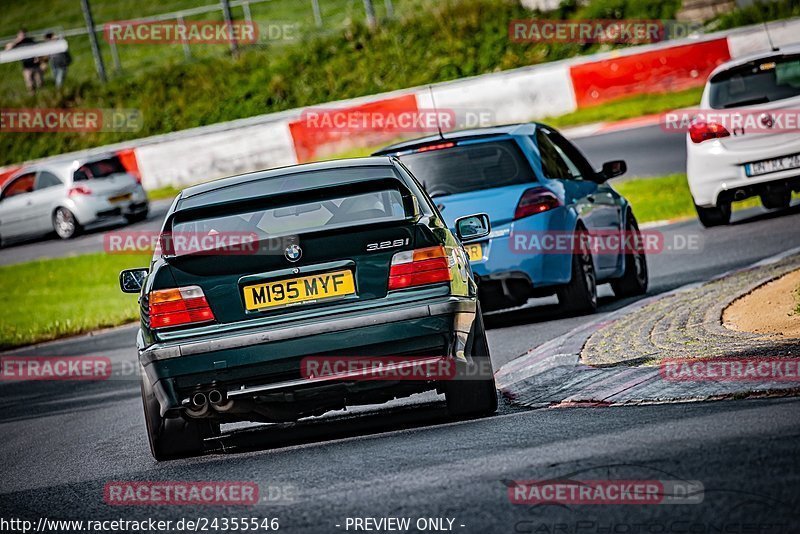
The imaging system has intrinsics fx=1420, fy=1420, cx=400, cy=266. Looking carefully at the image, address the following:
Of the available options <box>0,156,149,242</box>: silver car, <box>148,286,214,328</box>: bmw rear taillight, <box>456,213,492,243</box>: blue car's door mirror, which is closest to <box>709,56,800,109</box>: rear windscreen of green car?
<box>456,213,492,243</box>: blue car's door mirror

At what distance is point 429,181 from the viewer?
11.6 meters

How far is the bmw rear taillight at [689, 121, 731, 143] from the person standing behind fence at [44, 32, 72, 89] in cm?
2988

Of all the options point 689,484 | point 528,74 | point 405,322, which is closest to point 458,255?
point 405,322

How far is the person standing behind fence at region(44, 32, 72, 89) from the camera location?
42.1m

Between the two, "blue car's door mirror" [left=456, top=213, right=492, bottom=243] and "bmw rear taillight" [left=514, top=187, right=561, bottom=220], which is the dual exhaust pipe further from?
"bmw rear taillight" [left=514, top=187, right=561, bottom=220]

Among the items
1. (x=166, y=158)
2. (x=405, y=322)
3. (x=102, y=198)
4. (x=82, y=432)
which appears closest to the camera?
(x=405, y=322)

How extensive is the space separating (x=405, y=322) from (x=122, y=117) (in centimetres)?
3515

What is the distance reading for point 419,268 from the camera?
23.7ft

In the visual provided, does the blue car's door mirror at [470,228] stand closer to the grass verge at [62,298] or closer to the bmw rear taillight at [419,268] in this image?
the bmw rear taillight at [419,268]

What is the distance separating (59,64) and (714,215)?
30.3 metres

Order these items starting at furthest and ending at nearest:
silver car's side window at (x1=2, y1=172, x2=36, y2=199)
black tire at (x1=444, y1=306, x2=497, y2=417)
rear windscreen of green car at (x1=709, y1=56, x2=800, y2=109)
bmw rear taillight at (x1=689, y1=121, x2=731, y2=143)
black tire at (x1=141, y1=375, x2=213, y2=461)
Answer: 1. silver car's side window at (x1=2, y1=172, x2=36, y2=199)
2. bmw rear taillight at (x1=689, y1=121, x2=731, y2=143)
3. rear windscreen of green car at (x1=709, y1=56, x2=800, y2=109)
4. black tire at (x1=141, y1=375, x2=213, y2=461)
5. black tire at (x1=444, y1=306, x2=497, y2=417)

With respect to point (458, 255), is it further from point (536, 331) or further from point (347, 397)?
point (536, 331)

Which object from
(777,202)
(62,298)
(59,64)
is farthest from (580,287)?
(59,64)

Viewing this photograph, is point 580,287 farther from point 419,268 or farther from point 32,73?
point 32,73
